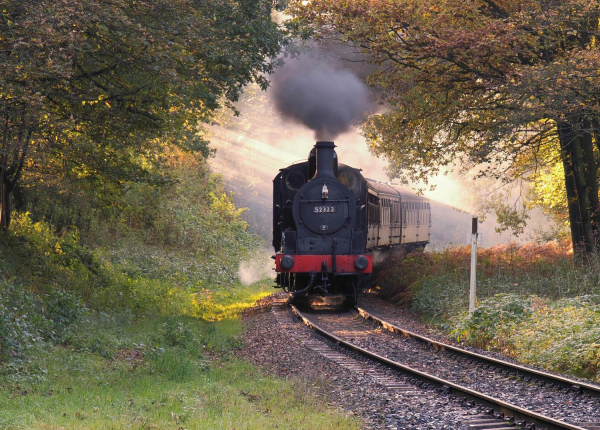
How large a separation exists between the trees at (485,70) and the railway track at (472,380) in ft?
21.1

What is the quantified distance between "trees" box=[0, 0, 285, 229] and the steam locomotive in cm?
272

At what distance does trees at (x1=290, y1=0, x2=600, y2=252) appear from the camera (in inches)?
608

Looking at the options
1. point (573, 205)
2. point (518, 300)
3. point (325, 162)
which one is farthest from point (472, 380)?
point (573, 205)

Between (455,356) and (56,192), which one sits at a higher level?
(56,192)

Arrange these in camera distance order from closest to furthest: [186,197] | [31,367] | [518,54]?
[31,367] → [518,54] → [186,197]

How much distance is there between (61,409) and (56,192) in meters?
13.1

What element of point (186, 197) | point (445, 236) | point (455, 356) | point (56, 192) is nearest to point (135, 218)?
point (186, 197)

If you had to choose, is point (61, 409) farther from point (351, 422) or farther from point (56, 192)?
point (56, 192)

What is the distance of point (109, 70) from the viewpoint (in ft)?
42.3

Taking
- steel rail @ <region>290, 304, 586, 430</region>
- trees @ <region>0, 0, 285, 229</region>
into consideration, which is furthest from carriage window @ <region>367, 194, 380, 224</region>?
steel rail @ <region>290, 304, 586, 430</region>

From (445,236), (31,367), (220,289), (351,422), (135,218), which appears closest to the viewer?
(351,422)

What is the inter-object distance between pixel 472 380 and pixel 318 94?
11144mm

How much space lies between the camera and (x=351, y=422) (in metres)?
7.04

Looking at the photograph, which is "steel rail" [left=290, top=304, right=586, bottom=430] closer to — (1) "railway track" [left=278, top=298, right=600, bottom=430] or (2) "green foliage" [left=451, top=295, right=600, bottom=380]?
(1) "railway track" [left=278, top=298, right=600, bottom=430]
